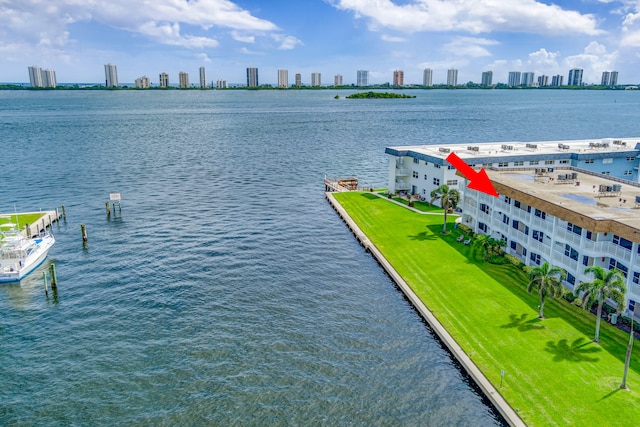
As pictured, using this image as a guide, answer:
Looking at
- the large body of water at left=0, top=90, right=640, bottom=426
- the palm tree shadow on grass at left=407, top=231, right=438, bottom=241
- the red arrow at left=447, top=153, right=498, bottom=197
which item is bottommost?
the large body of water at left=0, top=90, right=640, bottom=426

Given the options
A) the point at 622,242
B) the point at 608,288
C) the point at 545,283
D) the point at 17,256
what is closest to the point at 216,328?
the point at 17,256

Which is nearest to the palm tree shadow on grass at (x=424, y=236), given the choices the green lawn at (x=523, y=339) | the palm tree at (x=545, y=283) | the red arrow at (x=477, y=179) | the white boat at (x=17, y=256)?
the green lawn at (x=523, y=339)

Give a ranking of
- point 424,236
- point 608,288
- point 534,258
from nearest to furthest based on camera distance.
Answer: point 608,288 → point 534,258 → point 424,236

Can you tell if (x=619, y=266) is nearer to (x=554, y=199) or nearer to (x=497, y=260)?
(x=554, y=199)

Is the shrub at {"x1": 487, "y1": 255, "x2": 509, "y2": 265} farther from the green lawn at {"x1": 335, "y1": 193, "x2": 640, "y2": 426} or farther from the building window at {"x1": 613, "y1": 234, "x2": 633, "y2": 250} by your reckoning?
the building window at {"x1": 613, "y1": 234, "x2": 633, "y2": 250}

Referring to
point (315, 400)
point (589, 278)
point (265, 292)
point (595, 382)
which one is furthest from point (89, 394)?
point (589, 278)

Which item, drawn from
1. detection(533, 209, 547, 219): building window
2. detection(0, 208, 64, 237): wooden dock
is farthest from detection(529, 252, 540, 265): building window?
detection(0, 208, 64, 237): wooden dock

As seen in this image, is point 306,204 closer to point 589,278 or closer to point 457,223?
point 457,223
